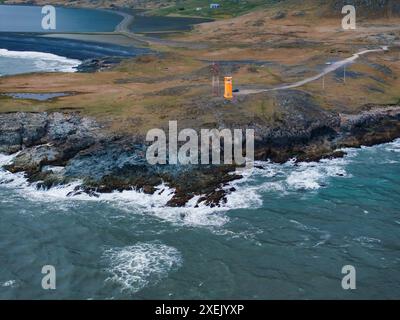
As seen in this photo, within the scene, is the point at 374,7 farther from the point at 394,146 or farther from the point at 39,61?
the point at 394,146

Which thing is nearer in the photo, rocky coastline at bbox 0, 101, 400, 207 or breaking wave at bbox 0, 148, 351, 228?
breaking wave at bbox 0, 148, 351, 228

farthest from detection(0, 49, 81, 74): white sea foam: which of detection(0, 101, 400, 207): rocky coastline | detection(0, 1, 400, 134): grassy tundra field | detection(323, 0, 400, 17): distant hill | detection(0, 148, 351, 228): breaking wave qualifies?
detection(323, 0, 400, 17): distant hill

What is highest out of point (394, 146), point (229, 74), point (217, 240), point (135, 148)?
point (229, 74)

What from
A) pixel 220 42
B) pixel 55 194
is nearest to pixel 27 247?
pixel 55 194

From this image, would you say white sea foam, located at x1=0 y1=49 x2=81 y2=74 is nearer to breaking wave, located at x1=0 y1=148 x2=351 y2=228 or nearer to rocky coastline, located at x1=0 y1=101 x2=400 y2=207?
rocky coastline, located at x1=0 y1=101 x2=400 y2=207

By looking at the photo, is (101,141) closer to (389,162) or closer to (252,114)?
(252,114)
